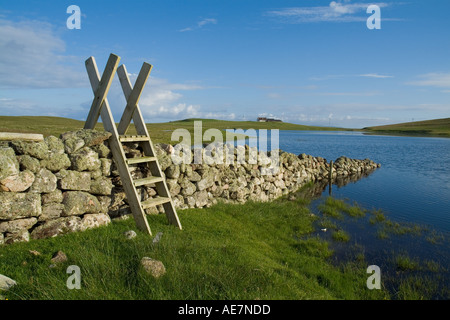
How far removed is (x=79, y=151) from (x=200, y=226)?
380cm

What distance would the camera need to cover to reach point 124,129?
333 inches

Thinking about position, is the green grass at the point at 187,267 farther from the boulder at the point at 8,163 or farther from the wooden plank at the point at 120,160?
the boulder at the point at 8,163

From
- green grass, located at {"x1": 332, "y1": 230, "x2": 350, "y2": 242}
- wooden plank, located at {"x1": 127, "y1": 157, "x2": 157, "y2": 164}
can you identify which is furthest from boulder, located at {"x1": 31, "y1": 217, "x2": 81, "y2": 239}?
green grass, located at {"x1": 332, "y1": 230, "x2": 350, "y2": 242}

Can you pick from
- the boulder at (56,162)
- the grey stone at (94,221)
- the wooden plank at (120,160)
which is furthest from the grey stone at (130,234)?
the boulder at (56,162)

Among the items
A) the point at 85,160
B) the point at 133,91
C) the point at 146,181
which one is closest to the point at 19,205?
the point at 85,160

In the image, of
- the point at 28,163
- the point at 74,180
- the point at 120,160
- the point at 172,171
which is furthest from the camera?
the point at 172,171

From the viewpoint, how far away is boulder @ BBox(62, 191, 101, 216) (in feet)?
22.6

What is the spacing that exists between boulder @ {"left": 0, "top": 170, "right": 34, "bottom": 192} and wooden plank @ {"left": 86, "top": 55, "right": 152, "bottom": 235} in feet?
6.10

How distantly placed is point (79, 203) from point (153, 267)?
3.20m

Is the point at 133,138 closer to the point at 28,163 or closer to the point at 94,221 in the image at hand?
the point at 94,221

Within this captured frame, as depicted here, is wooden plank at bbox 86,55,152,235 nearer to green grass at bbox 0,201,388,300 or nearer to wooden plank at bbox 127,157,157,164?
wooden plank at bbox 127,157,157,164

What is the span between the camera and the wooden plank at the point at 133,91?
771 cm

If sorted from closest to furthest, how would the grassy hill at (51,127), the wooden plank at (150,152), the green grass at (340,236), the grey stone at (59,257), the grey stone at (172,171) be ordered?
the grey stone at (59,257)
the wooden plank at (150,152)
the grey stone at (172,171)
the green grass at (340,236)
the grassy hill at (51,127)
